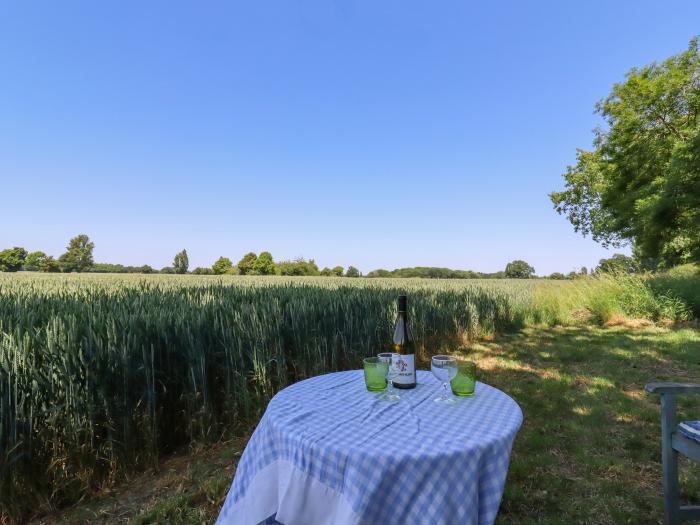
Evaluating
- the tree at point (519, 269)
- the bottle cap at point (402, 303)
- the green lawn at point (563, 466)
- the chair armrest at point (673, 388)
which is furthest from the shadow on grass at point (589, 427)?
the tree at point (519, 269)

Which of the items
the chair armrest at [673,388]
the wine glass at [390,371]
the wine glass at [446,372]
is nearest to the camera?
the wine glass at [446,372]

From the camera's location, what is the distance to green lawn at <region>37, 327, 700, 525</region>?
2.03m

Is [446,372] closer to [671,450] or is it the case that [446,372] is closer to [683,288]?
[671,450]

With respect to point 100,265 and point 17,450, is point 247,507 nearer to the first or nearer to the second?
point 17,450

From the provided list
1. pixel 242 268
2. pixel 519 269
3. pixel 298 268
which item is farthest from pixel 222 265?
pixel 519 269

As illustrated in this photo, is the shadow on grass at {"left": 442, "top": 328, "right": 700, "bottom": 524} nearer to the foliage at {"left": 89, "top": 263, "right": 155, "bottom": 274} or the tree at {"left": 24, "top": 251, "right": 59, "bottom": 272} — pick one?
the foliage at {"left": 89, "top": 263, "right": 155, "bottom": 274}

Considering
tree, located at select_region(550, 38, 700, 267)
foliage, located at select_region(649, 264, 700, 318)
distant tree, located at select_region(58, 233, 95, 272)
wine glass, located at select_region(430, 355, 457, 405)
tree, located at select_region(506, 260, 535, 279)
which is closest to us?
wine glass, located at select_region(430, 355, 457, 405)

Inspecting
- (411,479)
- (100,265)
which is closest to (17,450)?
(411,479)

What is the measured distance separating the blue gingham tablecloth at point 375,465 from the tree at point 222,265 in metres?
56.8

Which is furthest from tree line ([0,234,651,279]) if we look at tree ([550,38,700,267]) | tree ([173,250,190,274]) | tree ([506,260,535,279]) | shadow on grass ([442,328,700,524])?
shadow on grass ([442,328,700,524])

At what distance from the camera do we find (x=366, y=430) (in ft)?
3.69

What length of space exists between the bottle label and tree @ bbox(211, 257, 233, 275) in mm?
56596

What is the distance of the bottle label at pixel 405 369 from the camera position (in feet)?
4.99

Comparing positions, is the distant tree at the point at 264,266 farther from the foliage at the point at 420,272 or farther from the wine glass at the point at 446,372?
the wine glass at the point at 446,372
